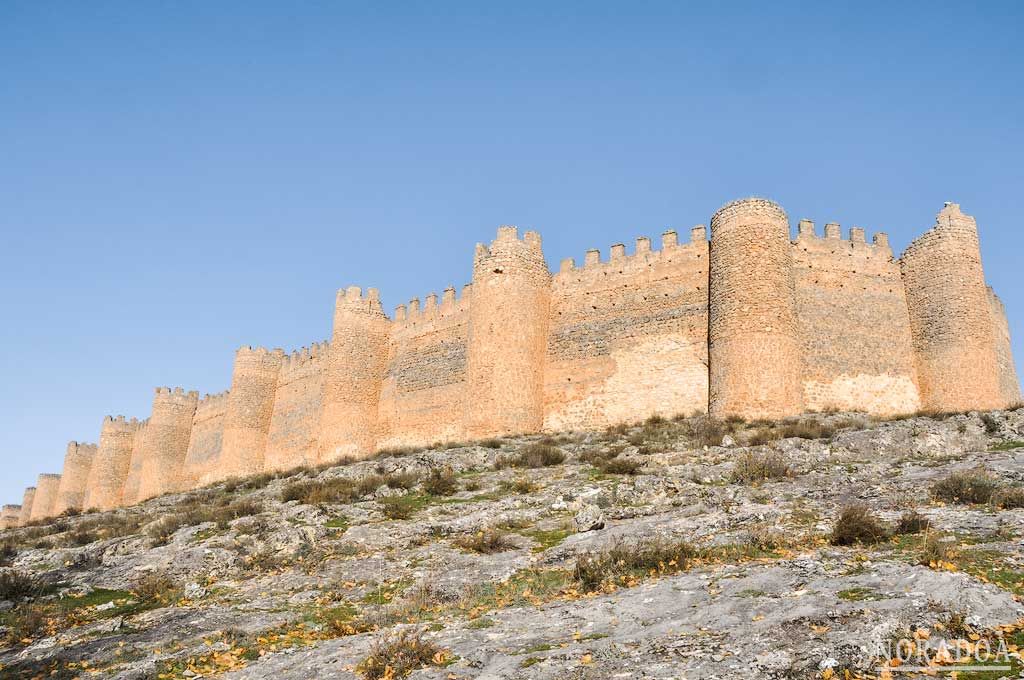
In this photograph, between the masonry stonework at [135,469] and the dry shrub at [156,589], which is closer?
the dry shrub at [156,589]

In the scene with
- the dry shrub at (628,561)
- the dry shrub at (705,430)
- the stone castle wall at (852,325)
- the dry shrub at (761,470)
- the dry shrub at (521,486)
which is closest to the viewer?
the dry shrub at (628,561)

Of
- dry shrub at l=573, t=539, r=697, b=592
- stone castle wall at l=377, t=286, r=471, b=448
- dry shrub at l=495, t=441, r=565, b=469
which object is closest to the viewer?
dry shrub at l=573, t=539, r=697, b=592

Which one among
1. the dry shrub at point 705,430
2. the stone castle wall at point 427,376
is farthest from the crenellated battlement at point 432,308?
the dry shrub at point 705,430

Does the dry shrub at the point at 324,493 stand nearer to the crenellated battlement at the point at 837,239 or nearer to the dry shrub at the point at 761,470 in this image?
the dry shrub at the point at 761,470

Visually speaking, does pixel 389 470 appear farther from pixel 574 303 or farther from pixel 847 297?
pixel 847 297

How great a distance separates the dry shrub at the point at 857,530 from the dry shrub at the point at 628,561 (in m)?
1.45

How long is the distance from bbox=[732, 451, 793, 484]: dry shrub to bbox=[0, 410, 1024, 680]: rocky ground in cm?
3

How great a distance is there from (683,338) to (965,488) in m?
12.3

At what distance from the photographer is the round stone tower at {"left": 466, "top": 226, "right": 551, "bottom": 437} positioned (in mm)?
22875

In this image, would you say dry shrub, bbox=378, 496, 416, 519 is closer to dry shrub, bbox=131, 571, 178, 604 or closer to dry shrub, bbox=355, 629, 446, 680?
dry shrub, bbox=131, 571, 178, 604

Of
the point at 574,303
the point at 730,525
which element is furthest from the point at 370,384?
the point at 730,525

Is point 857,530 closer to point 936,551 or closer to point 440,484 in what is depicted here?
point 936,551

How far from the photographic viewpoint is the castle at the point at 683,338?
65.6ft

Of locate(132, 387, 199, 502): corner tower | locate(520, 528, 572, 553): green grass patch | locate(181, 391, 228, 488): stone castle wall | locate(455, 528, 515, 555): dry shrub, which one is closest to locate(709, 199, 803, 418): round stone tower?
locate(520, 528, 572, 553): green grass patch
